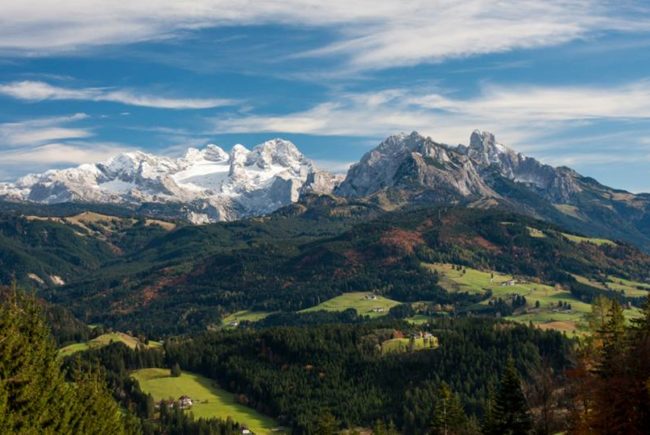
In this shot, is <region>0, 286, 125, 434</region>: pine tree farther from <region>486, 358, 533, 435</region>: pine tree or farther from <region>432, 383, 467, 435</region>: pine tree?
<region>486, 358, 533, 435</region>: pine tree

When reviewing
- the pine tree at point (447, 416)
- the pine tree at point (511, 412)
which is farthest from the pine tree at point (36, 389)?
the pine tree at point (511, 412)

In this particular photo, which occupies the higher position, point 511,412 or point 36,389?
point 36,389

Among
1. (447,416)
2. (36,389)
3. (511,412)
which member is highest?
(36,389)

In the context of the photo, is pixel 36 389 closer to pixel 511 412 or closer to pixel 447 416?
pixel 511 412

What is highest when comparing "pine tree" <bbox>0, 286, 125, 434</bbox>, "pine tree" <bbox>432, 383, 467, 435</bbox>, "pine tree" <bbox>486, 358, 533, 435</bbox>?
"pine tree" <bbox>0, 286, 125, 434</bbox>

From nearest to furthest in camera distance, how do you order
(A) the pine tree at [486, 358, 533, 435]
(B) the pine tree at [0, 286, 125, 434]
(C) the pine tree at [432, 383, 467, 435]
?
(B) the pine tree at [0, 286, 125, 434]
(A) the pine tree at [486, 358, 533, 435]
(C) the pine tree at [432, 383, 467, 435]

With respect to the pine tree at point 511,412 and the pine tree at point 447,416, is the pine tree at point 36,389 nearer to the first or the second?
the pine tree at point 447,416

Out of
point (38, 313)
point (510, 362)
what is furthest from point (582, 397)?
point (38, 313)

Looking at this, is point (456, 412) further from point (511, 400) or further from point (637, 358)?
point (637, 358)

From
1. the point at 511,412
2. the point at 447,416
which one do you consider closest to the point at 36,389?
the point at 511,412

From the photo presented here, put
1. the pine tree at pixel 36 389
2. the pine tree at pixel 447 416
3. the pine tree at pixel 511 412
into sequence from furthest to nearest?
1. the pine tree at pixel 447 416
2. the pine tree at pixel 511 412
3. the pine tree at pixel 36 389

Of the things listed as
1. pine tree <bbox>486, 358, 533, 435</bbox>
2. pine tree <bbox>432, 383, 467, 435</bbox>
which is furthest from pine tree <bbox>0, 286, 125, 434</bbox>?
pine tree <bbox>486, 358, 533, 435</bbox>

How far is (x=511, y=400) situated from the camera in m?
89.6

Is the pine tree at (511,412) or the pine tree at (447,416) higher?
the pine tree at (511,412)
